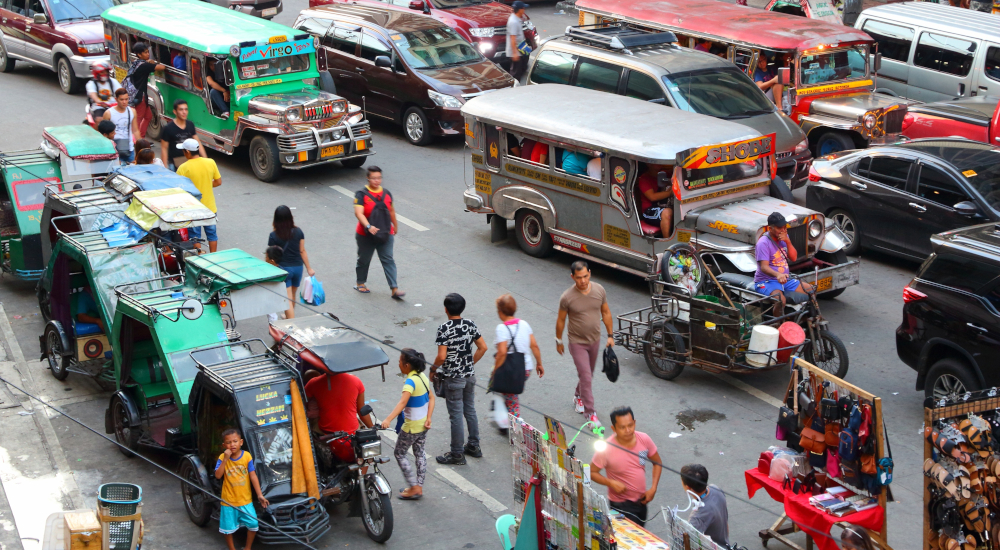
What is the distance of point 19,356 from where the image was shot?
450 inches

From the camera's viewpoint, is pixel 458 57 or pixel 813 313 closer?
pixel 813 313

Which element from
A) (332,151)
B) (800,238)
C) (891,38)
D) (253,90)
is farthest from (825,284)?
(253,90)

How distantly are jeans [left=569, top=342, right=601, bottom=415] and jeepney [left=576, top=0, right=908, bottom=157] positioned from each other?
7918 mm

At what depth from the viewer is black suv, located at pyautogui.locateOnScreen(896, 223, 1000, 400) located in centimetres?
931

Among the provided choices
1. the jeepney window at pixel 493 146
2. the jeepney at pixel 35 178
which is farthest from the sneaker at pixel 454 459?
the jeepney at pixel 35 178

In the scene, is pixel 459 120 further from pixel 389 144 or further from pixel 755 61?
pixel 755 61

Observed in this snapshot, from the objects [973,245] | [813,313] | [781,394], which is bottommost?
[781,394]

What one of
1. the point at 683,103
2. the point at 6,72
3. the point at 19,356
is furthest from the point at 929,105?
the point at 6,72

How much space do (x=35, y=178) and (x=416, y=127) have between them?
7036 mm

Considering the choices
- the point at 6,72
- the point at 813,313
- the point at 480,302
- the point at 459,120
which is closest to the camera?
the point at 813,313

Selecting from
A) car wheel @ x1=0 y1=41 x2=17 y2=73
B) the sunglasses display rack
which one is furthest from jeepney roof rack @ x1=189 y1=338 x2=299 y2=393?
car wheel @ x1=0 y1=41 x2=17 y2=73

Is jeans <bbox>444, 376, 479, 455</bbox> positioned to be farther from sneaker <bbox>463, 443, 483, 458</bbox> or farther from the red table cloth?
the red table cloth

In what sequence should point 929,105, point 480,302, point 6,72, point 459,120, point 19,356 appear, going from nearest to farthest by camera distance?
1. point 19,356
2. point 480,302
3. point 929,105
4. point 459,120
5. point 6,72

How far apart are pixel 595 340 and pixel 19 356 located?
615cm
